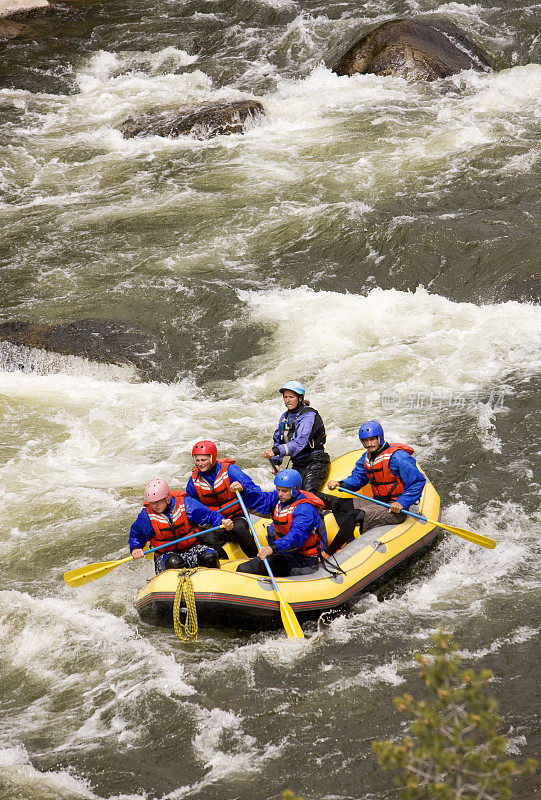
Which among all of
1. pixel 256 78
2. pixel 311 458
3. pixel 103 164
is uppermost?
pixel 256 78

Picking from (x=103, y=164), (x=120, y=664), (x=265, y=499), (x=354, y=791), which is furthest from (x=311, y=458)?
(x=103, y=164)

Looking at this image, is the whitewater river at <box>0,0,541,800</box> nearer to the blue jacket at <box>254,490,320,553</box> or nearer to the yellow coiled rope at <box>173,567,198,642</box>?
the yellow coiled rope at <box>173,567,198,642</box>

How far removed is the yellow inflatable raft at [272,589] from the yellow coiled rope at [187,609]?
44 mm

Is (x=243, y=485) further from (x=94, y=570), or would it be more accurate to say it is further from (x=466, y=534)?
(x=466, y=534)

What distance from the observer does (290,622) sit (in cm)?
540

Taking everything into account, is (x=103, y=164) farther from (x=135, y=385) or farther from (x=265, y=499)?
(x=265, y=499)

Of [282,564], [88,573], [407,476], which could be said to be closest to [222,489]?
[282,564]

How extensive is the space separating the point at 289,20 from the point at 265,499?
15846 millimetres

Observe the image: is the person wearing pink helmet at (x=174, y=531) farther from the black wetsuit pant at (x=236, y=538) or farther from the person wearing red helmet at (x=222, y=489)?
the person wearing red helmet at (x=222, y=489)

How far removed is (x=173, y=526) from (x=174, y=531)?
5 cm

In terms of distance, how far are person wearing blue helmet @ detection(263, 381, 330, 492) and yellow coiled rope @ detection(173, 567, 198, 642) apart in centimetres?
163

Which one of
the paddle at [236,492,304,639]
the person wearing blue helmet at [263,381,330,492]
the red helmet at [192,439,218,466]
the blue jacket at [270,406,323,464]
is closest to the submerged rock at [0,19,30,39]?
the person wearing blue helmet at [263,381,330,492]

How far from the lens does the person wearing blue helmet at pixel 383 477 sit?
6.25 m

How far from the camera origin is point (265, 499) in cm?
646
